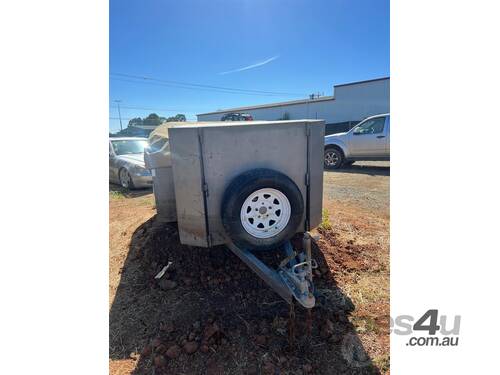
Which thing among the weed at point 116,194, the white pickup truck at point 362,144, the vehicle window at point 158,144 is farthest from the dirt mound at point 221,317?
the white pickup truck at point 362,144

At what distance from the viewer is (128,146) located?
28.2 feet

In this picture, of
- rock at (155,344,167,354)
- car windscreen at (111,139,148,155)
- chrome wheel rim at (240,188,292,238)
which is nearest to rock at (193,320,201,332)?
rock at (155,344,167,354)

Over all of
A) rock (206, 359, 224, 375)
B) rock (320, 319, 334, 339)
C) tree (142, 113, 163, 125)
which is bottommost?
rock (206, 359, 224, 375)

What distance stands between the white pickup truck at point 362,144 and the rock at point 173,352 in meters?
8.64

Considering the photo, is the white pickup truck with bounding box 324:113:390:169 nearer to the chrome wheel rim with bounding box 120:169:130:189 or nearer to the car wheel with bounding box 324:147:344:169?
the car wheel with bounding box 324:147:344:169

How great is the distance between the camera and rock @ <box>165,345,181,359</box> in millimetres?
2008

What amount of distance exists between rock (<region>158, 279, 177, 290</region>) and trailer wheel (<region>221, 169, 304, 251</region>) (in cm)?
76

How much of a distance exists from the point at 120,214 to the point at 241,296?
3.54 meters

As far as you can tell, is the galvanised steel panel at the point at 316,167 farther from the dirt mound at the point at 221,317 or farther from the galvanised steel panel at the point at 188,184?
the galvanised steel panel at the point at 188,184

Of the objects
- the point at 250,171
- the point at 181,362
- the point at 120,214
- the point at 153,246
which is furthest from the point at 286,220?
the point at 120,214

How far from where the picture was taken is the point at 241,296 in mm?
2604

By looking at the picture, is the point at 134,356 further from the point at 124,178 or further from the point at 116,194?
the point at 124,178

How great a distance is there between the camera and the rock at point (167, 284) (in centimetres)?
277

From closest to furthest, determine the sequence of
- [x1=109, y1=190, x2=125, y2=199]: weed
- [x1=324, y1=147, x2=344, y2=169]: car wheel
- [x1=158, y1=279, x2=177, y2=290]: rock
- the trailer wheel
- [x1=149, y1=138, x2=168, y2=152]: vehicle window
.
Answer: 1. the trailer wheel
2. [x1=158, y1=279, x2=177, y2=290]: rock
3. [x1=149, y1=138, x2=168, y2=152]: vehicle window
4. [x1=109, y1=190, x2=125, y2=199]: weed
5. [x1=324, y1=147, x2=344, y2=169]: car wheel
